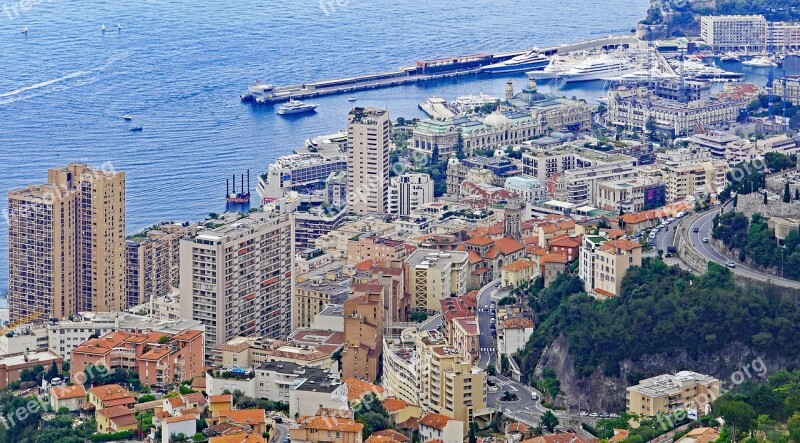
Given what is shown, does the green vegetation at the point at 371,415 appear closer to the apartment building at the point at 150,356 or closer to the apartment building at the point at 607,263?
the apartment building at the point at 150,356

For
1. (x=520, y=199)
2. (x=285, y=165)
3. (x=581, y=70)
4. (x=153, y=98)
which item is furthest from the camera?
(x=581, y=70)

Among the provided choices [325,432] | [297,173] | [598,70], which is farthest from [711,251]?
[598,70]

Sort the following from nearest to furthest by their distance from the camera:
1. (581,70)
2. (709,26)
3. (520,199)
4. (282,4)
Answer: (520,199) < (581,70) < (709,26) < (282,4)

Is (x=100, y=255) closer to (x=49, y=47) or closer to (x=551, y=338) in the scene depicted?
(x=551, y=338)

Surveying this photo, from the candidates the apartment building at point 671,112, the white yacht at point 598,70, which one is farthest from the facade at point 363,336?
the white yacht at point 598,70

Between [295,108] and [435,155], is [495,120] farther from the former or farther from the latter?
[295,108]

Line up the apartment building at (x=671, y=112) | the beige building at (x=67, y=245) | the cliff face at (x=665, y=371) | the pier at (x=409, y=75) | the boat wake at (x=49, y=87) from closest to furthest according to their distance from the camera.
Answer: the cliff face at (x=665, y=371), the beige building at (x=67, y=245), the apartment building at (x=671, y=112), the boat wake at (x=49, y=87), the pier at (x=409, y=75)

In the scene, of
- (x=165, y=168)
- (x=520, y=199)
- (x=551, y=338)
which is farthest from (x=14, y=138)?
(x=551, y=338)
